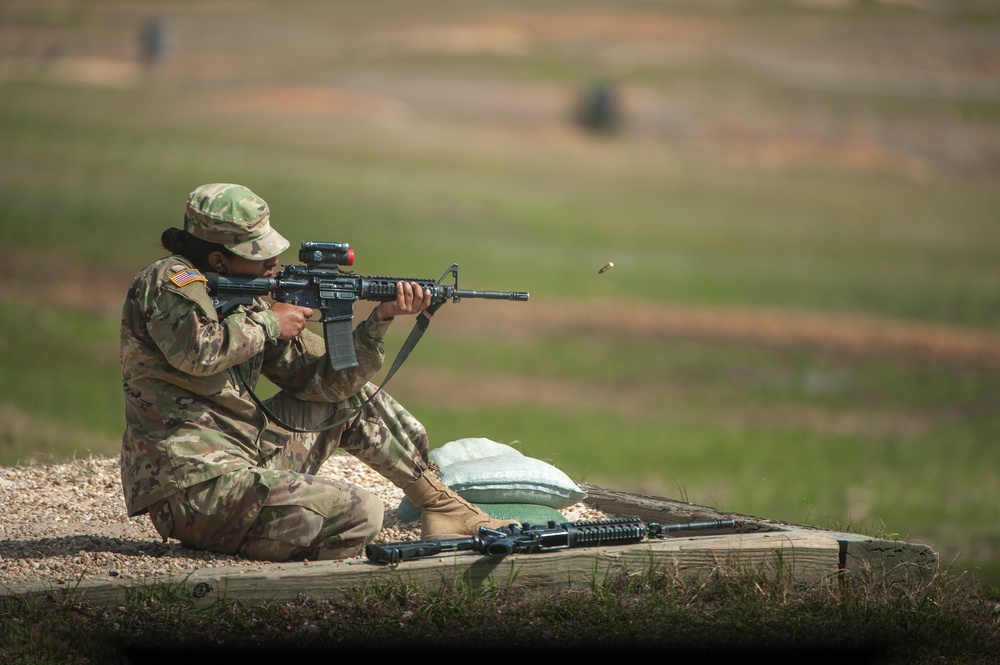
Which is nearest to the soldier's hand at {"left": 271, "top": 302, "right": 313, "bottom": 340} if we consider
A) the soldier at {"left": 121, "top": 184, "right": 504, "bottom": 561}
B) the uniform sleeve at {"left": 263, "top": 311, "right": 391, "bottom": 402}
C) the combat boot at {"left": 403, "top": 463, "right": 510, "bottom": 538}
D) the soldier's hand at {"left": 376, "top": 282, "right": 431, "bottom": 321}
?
the soldier at {"left": 121, "top": 184, "right": 504, "bottom": 561}

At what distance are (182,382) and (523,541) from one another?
5.64 feet

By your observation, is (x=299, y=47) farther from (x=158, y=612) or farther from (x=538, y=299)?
(x=158, y=612)

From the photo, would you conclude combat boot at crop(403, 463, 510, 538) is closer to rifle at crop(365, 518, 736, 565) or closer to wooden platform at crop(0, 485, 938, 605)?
rifle at crop(365, 518, 736, 565)

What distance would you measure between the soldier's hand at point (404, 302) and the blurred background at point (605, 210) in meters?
1.18

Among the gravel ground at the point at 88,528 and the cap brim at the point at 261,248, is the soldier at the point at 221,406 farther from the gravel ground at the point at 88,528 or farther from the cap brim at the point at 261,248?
the gravel ground at the point at 88,528

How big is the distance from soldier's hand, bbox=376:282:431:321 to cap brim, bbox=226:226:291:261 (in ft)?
1.94

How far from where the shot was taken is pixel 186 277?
252 inches

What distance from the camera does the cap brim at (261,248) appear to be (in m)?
6.64

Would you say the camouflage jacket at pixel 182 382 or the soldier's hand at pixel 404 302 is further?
the soldier's hand at pixel 404 302

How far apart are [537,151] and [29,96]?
1524 cm

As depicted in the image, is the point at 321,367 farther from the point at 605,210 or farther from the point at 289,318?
the point at 605,210

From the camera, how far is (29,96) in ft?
137

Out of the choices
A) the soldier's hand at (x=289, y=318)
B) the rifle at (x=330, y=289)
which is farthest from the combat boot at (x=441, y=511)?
the soldier's hand at (x=289, y=318)

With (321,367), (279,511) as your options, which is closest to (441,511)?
(321,367)
